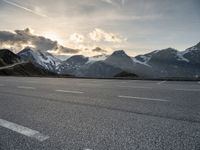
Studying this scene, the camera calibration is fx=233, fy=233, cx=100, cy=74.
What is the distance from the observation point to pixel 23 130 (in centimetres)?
445

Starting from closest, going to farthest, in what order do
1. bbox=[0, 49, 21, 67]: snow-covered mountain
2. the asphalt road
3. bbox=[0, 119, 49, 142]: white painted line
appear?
the asphalt road, bbox=[0, 119, 49, 142]: white painted line, bbox=[0, 49, 21, 67]: snow-covered mountain

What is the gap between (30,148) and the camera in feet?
11.5

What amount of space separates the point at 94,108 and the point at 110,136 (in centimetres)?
263

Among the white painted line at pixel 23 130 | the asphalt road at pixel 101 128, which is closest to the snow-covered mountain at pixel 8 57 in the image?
the asphalt road at pixel 101 128

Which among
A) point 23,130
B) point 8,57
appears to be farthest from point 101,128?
point 8,57

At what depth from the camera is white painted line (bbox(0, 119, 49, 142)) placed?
400 cm

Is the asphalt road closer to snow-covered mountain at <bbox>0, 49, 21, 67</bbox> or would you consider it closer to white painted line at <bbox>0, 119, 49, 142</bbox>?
white painted line at <bbox>0, 119, 49, 142</bbox>

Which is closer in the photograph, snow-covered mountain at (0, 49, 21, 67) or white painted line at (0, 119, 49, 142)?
white painted line at (0, 119, 49, 142)

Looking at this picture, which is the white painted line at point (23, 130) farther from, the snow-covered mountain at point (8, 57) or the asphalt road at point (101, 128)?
the snow-covered mountain at point (8, 57)

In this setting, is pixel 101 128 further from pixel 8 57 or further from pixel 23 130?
pixel 8 57

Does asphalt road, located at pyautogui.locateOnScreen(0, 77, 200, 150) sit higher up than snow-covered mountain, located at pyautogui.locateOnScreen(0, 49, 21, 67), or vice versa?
snow-covered mountain, located at pyautogui.locateOnScreen(0, 49, 21, 67)

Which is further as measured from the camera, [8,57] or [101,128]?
[8,57]

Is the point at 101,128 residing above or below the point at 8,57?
below

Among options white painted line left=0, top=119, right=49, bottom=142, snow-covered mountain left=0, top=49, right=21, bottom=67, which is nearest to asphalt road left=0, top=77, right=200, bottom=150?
white painted line left=0, top=119, right=49, bottom=142
